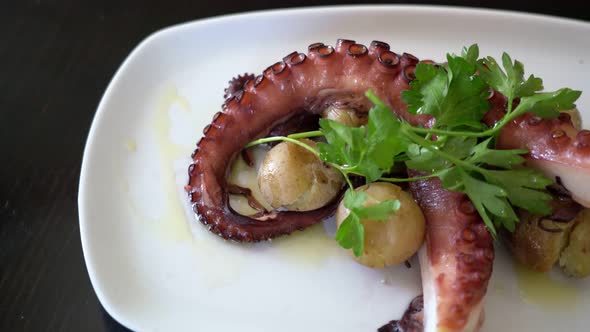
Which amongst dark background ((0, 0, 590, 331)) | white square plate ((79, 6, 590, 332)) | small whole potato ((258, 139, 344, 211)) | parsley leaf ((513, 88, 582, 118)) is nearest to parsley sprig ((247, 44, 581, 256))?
parsley leaf ((513, 88, 582, 118))

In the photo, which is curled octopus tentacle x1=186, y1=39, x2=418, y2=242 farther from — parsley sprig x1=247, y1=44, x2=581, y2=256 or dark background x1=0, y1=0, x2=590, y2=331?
dark background x1=0, y1=0, x2=590, y2=331

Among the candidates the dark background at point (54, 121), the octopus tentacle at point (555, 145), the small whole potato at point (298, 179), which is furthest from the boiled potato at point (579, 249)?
the dark background at point (54, 121)

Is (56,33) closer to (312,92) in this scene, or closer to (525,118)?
(312,92)

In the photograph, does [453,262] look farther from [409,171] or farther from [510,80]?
[510,80]

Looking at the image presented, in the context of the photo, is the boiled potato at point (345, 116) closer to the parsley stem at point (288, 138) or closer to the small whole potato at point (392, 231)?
the parsley stem at point (288, 138)

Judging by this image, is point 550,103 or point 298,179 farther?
point 298,179

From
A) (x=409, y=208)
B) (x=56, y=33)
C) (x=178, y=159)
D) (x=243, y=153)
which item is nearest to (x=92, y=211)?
(x=178, y=159)

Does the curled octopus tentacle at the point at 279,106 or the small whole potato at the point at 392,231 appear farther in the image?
the curled octopus tentacle at the point at 279,106

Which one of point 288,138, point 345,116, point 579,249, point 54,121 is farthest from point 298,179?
point 54,121
